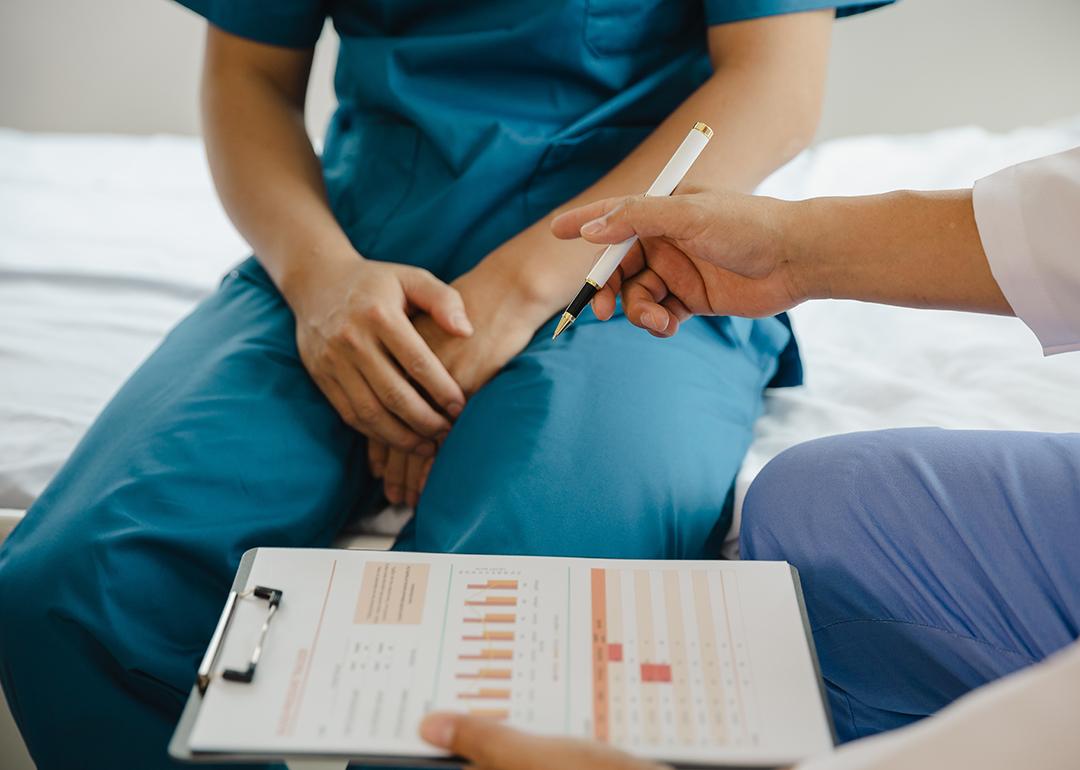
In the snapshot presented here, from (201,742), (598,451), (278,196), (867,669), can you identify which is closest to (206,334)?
(278,196)

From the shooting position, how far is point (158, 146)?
1.75 meters

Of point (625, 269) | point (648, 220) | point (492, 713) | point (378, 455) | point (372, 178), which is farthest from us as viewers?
point (372, 178)

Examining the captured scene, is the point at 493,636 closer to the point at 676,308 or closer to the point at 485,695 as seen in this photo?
the point at 485,695

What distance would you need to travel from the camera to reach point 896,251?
0.70 metres

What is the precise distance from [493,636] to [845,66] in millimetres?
1718

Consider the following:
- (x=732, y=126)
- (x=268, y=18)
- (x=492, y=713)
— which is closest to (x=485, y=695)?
(x=492, y=713)

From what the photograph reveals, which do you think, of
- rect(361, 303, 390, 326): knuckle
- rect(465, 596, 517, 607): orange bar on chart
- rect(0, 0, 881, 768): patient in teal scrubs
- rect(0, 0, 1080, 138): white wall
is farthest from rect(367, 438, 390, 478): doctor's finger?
rect(0, 0, 1080, 138): white wall

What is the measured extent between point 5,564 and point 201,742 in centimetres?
35

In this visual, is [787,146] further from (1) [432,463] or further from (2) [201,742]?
(2) [201,742]

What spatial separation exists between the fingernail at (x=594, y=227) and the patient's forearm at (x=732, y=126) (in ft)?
0.48

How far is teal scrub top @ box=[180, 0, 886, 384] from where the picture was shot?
964 mm

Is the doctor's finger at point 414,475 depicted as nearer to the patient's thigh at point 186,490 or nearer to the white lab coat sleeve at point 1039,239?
the patient's thigh at point 186,490

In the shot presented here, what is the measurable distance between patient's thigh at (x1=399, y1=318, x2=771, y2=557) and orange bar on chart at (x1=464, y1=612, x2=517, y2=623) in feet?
0.45

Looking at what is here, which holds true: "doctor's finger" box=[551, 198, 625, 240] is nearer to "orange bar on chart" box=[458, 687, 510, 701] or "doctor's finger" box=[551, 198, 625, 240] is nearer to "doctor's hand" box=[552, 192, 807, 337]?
"doctor's hand" box=[552, 192, 807, 337]
